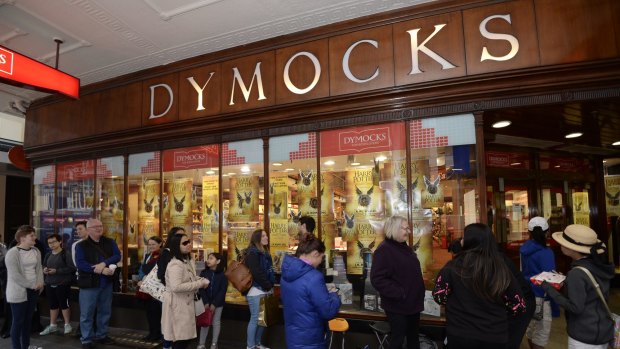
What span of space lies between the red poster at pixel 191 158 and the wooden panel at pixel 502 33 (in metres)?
3.96

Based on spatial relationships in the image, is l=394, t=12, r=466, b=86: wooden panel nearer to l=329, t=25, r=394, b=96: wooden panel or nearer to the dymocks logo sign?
l=329, t=25, r=394, b=96: wooden panel

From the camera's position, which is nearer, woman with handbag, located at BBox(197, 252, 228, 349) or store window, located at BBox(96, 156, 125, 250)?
woman with handbag, located at BBox(197, 252, 228, 349)

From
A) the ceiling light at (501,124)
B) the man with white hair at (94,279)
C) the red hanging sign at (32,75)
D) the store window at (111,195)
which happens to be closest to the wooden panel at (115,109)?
the store window at (111,195)

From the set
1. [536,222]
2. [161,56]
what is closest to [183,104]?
[161,56]

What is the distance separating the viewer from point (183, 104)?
20.8ft

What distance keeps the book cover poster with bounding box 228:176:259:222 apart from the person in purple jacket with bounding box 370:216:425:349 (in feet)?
9.06

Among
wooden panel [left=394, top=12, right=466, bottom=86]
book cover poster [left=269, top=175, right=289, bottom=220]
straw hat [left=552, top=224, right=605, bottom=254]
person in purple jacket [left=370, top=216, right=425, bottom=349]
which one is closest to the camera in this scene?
straw hat [left=552, top=224, right=605, bottom=254]

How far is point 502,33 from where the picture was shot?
452 cm

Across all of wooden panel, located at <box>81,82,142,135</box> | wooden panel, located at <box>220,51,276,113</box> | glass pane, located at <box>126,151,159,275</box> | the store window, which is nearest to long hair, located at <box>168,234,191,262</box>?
wooden panel, located at <box>220,51,276,113</box>

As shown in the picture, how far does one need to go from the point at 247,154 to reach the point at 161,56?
2.18 m

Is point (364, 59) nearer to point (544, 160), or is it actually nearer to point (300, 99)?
point (300, 99)

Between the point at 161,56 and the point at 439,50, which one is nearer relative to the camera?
the point at 439,50

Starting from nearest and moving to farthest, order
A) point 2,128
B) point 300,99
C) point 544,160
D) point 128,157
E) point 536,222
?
point 536,222, point 300,99, point 128,157, point 544,160, point 2,128

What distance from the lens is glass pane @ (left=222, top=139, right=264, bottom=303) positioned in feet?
19.6
